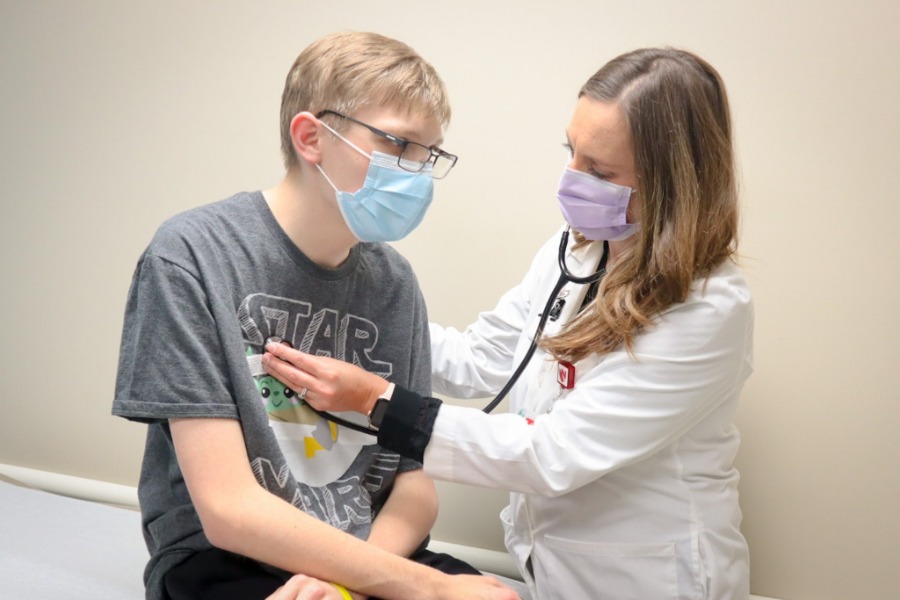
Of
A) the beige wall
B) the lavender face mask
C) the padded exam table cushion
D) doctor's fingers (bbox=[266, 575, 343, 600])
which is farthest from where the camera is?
the beige wall

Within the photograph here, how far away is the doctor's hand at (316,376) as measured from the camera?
4.62ft

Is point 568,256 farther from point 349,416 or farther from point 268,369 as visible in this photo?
point 268,369

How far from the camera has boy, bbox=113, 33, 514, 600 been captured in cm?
128

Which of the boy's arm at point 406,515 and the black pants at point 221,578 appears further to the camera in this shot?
the boy's arm at point 406,515

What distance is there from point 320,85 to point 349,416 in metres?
0.58

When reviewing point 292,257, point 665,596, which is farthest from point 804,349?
point 292,257

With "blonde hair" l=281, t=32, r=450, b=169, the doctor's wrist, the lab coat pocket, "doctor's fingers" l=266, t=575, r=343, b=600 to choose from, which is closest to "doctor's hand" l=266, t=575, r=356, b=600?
"doctor's fingers" l=266, t=575, r=343, b=600

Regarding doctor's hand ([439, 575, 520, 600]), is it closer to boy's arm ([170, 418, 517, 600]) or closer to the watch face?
boy's arm ([170, 418, 517, 600])

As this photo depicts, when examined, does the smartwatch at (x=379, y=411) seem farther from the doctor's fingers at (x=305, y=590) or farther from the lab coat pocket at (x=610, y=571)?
the lab coat pocket at (x=610, y=571)

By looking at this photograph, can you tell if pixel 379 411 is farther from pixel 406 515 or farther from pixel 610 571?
pixel 610 571

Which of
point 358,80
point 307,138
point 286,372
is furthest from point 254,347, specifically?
point 358,80

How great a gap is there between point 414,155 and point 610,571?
2.72 ft

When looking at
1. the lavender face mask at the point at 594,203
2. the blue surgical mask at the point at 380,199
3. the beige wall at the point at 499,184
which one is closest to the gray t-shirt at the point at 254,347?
the blue surgical mask at the point at 380,199

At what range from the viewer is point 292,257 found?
1.44 m
